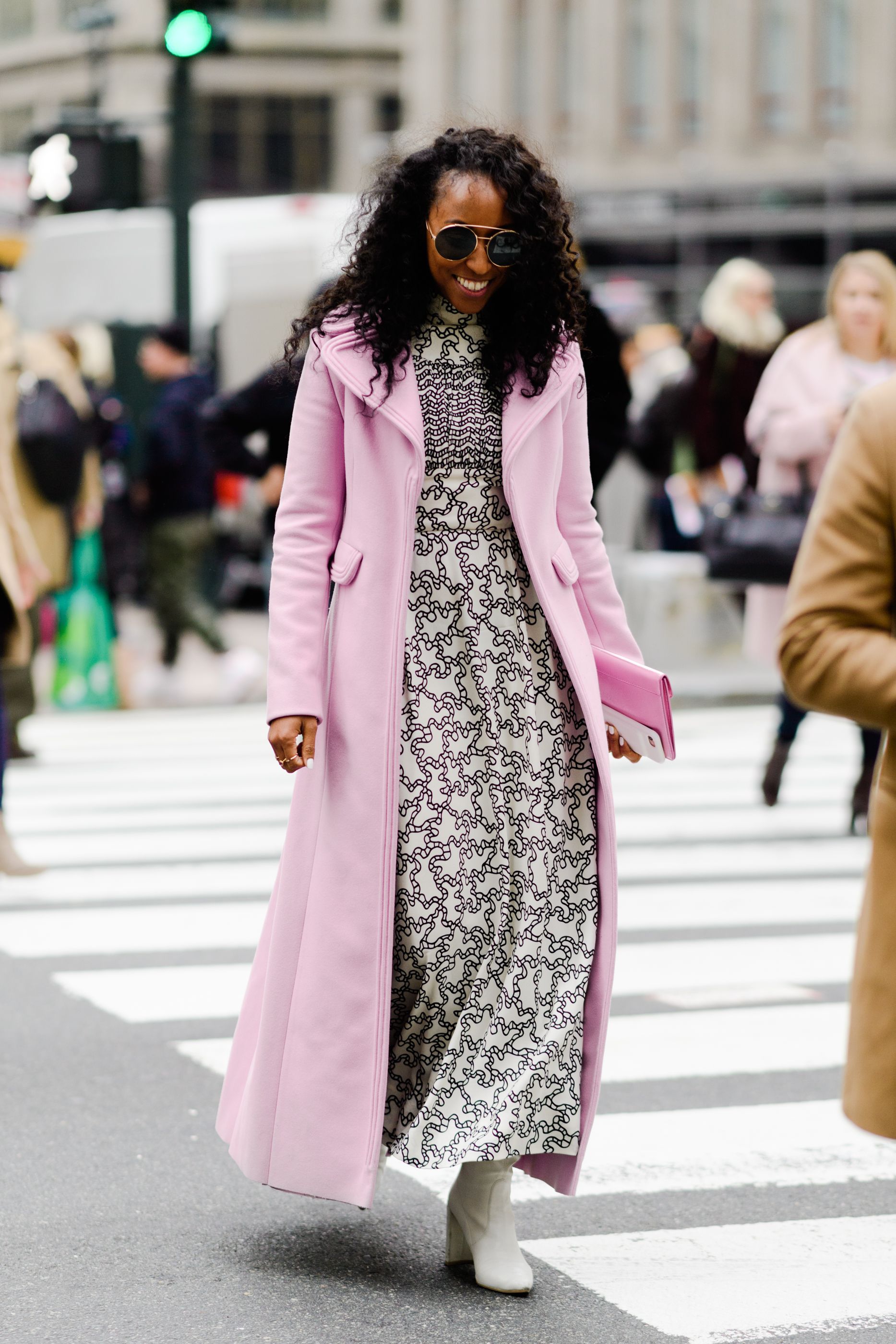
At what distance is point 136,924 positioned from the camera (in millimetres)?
7074

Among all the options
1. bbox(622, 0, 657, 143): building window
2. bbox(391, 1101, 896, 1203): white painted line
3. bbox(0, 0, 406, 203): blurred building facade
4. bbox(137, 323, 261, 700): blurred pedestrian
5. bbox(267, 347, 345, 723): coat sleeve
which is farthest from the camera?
bbox(0, 0, 406, 203): blurred building facade

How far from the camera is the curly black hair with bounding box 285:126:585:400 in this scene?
3.85 meters

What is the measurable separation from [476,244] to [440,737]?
812 mm

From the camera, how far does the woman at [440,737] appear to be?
12.4ft

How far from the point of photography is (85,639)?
12.6 metres

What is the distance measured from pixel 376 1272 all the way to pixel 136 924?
3.27m

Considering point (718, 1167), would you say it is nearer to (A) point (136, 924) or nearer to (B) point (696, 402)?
(A) point (136, 924)

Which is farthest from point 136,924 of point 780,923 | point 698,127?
point 698,127

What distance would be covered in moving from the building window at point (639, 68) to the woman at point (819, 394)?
44197mm

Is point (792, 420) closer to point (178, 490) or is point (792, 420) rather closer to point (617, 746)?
point (617, 746)

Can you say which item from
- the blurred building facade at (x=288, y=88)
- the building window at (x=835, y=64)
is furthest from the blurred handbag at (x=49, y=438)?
the blurred building facade at (x=288, y=88)

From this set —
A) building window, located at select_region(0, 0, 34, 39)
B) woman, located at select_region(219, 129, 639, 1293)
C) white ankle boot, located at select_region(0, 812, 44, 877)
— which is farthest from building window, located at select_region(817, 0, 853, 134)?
woman, located at select_region(219, 129, 639, 1293)

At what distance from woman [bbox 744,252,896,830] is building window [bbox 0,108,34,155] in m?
62.4

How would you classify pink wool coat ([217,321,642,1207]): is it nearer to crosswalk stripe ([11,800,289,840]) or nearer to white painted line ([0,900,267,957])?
white painted line ([0,900,267,957])
